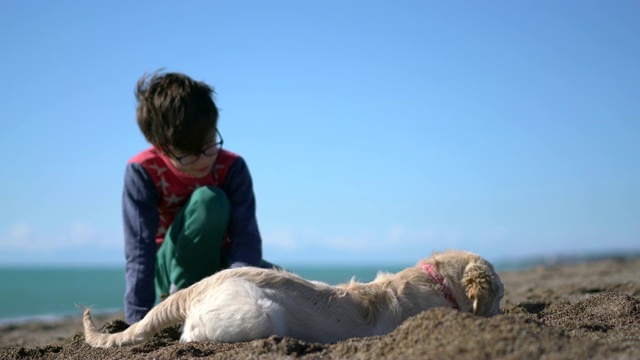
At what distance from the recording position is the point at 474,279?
4148 mm

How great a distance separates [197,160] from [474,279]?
2.47 meters

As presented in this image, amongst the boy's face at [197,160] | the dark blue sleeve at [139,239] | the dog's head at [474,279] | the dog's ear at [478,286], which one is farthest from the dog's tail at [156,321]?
the dog's ear at [478,286]

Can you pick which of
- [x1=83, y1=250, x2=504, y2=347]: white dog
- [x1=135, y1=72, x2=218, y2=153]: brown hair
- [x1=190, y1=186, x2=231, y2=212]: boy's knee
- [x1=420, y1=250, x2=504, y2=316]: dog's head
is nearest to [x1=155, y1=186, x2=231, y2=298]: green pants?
[x1=190, y1=186, x2=231, y2=212]: boy's knee

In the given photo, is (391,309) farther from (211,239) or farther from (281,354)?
(211,239)

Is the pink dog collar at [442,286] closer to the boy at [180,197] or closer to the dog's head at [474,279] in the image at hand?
the dog's head at [474,279]

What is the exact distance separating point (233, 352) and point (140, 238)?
2127mm

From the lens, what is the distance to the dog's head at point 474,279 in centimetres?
413

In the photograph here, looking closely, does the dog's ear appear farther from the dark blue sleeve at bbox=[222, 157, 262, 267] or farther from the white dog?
the dark blue sleeve at bbox=[222, 157, 262, 267]

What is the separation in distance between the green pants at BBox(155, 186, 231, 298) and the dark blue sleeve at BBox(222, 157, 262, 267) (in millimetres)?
128

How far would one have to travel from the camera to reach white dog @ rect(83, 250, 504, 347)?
12.2 ft

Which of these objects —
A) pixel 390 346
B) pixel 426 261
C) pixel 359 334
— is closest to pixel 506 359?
pixel 390 346

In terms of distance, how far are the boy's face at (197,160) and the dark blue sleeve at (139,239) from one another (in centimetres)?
27

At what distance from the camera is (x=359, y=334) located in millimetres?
3877

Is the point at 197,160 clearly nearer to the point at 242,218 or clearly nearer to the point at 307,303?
the point at 242,218
